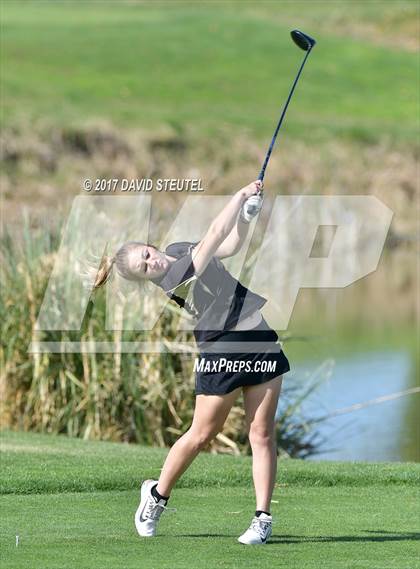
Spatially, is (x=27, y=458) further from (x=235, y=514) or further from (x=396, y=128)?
(x=396, y=128)

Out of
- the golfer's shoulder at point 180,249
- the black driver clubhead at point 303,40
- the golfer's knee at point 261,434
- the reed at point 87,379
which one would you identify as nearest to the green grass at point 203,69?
the reed at point 87,379

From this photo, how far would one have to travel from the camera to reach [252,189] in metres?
6.15

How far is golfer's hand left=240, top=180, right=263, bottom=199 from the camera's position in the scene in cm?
611

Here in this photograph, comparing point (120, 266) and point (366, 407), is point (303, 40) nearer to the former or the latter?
point (120, 266)

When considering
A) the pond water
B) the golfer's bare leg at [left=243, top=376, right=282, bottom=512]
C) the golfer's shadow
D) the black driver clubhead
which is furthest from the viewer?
the pond water

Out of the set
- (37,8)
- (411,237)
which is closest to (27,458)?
(411,237)

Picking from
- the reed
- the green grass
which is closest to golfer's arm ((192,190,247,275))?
the reed

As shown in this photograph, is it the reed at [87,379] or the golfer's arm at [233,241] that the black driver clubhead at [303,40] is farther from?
the reed at [87,379]

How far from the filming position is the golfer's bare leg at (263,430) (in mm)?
6352

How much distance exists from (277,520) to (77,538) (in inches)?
49.9

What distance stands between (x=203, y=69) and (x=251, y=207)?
127 ft

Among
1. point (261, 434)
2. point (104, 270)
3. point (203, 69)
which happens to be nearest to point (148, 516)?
point (261, 434)

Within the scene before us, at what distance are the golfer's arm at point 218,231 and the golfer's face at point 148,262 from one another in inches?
7.7

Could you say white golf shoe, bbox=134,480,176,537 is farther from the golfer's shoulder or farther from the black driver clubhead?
the black driver clubhead
